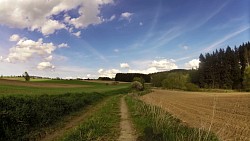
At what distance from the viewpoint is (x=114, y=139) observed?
45.6 ft

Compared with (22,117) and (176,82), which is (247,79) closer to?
(176,82)

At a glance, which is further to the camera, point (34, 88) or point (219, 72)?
point (219, 72)

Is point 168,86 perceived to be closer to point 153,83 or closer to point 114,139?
point 153,83

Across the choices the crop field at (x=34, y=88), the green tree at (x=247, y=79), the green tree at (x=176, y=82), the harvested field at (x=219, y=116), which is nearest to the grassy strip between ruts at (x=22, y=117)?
the harvested field at (x=219, y=116)

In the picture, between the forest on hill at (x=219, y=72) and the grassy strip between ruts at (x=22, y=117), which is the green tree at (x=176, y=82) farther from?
the grassy strip between ruts at (x=22, y=117)

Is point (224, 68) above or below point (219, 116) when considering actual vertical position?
above

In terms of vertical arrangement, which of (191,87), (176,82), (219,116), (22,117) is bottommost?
(219,116)

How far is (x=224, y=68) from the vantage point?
12500 cm

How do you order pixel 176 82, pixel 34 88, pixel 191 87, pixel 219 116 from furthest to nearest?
pixel 176 82 < pixel 191 87 < pixel 34 88 < pixel 219 116

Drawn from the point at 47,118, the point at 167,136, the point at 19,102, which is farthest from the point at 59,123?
the point at 167,136

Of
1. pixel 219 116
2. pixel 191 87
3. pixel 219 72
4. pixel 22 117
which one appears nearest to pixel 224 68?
pixel 219 72

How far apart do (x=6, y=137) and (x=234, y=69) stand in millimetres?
118305

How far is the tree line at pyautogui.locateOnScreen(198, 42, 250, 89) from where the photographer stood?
4779 inches

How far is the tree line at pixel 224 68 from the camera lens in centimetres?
12138
